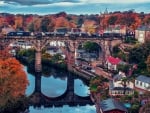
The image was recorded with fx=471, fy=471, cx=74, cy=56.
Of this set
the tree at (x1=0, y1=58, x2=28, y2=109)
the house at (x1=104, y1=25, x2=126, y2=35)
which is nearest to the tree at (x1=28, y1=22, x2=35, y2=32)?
the house at (x1=104, y1=25, x2=126, y2=35)

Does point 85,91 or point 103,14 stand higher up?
point 103,14

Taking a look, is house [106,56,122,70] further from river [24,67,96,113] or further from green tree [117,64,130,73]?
river [24,67,96,113]

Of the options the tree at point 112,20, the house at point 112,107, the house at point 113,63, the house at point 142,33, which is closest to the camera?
the house at point 112,107

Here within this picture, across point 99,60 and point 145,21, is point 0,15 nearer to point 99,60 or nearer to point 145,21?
point 145,21

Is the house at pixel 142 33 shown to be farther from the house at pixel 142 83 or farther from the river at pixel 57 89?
the house at pixel 142 83

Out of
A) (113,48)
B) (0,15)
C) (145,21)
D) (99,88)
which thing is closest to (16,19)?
(0,15)

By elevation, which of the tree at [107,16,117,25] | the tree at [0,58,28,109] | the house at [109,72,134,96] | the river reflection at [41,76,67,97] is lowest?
the river reflection at [41,76,67,97]

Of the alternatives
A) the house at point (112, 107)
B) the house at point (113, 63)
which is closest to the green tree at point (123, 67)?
the house at point (113, 63)
